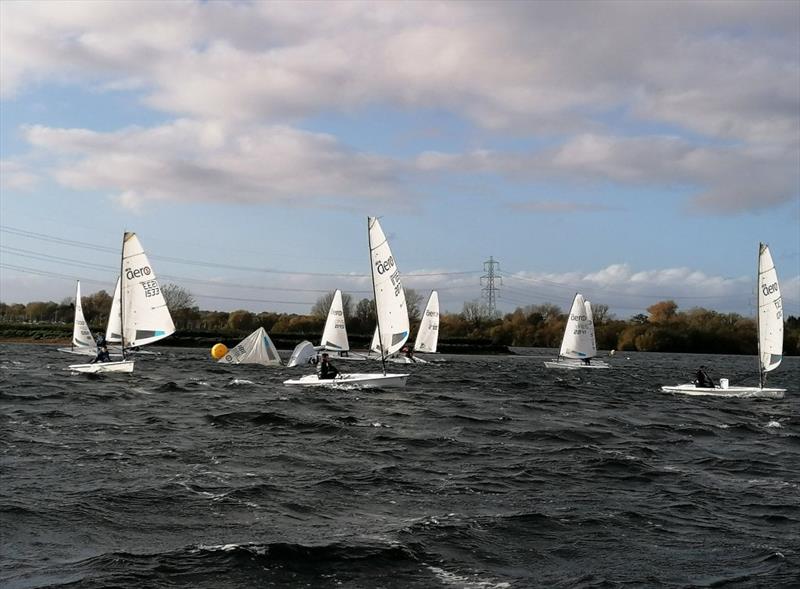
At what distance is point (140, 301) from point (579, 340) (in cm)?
4245

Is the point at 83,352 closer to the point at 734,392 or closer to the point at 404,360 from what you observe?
the point at 404,360

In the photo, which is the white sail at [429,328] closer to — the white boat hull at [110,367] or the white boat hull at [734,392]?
the white boat hull at [734,392]

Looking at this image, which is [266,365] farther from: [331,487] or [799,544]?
[799,544]

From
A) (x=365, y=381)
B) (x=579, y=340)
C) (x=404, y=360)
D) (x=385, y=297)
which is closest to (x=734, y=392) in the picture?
(x=385, y=297)

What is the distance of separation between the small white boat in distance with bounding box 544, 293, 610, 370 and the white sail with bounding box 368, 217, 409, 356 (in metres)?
34.7

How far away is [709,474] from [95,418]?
1957cm

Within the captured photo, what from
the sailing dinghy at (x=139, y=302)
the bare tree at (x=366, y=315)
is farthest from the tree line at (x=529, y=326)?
the sailing dinghy at (x=139, y=302)

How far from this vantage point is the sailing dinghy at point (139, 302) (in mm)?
47125

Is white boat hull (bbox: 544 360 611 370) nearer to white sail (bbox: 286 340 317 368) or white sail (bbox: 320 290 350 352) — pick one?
white sail (bbox: 320 290 350 352)

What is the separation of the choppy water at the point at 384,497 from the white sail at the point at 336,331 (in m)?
38.2

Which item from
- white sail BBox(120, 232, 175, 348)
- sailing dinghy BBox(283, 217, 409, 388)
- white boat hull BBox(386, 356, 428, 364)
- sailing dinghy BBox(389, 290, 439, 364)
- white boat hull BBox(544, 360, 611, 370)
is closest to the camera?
sailing dinghy BBox(283, 217, 409, 388)

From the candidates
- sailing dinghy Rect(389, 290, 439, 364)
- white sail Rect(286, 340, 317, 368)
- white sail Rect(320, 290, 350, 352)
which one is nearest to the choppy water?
white sail Rect(286, 340, 317, 368)

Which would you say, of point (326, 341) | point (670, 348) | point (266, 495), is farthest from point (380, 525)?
point (670, 348)

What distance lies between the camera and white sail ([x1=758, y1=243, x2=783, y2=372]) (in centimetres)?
4641
